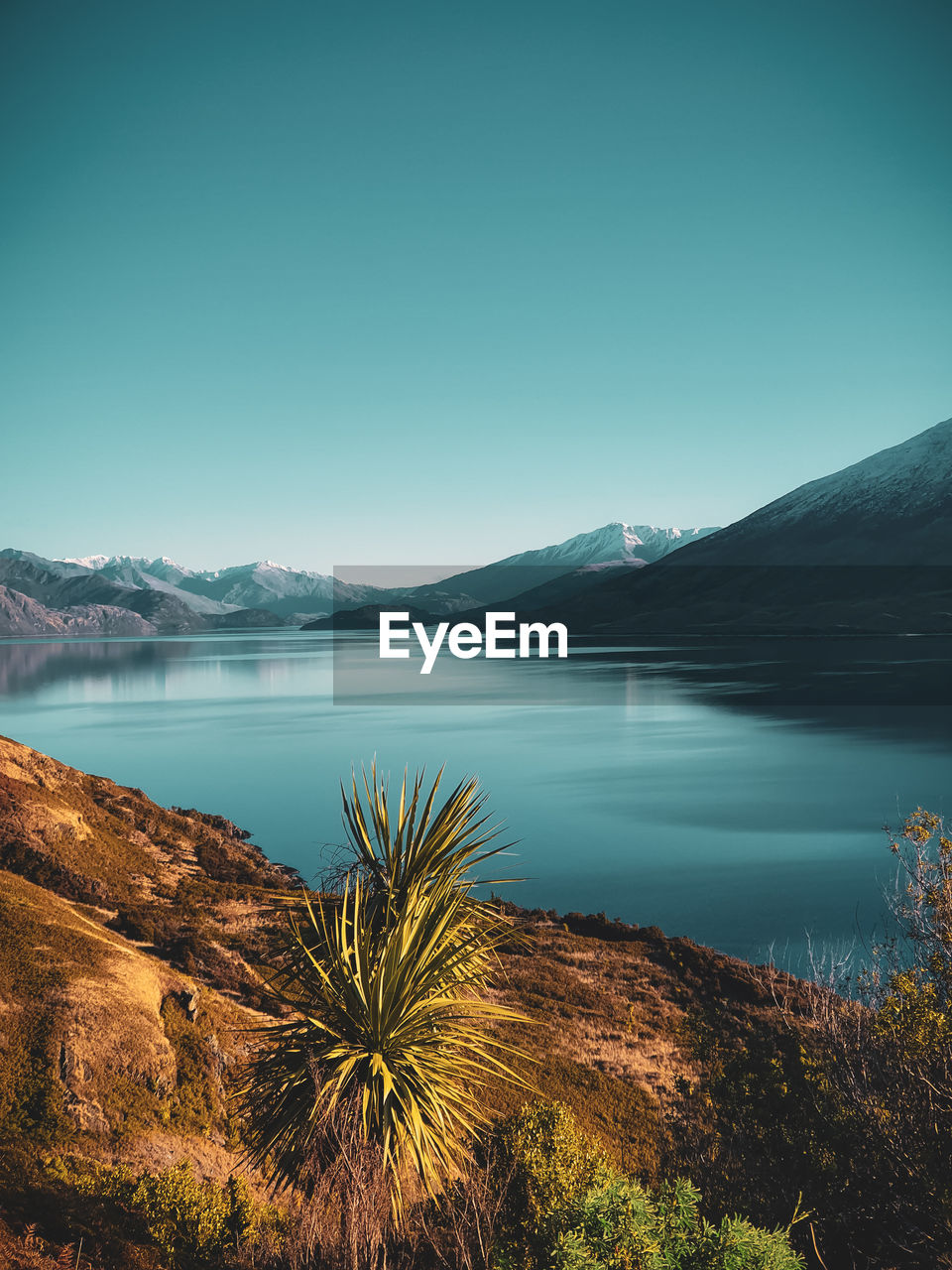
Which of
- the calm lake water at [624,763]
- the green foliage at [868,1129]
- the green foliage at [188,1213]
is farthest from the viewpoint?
the calm lake water at [624,763]

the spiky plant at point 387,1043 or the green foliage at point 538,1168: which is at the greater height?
the spiky plant at point 387,1043

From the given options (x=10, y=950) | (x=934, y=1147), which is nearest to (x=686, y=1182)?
(x=934, y=1147)

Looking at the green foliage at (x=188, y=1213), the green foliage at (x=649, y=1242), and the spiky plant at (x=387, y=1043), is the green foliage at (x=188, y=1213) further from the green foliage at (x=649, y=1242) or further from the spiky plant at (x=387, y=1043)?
the green foliage at (x=649, y=1242)

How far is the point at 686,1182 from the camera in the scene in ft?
21.2

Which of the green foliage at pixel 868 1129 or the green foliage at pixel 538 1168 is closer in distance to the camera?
the green foliage at pixel 538 1168

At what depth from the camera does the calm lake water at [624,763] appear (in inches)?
1305

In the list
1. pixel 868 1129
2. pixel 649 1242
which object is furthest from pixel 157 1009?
pixel 868 1129

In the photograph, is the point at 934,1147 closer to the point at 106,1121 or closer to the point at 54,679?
the point at 106,1121

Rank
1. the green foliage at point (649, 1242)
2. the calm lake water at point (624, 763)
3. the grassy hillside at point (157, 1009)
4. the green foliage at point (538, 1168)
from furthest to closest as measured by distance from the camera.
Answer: the calm lake water at point (624, 763) → the grassy hillside at point (157, 1009) → the green foliage at point (538, 1168) → the green foliage at point (649, 1242)

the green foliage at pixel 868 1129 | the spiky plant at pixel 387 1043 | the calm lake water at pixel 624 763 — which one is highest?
the spiky plant at pixel 387 1043

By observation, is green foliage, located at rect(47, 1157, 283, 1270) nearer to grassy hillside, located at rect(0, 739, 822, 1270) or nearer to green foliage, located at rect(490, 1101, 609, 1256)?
grassy hillside, located at rect(0, 739, 822, 1270)

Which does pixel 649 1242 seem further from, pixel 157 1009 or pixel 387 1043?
pixel 157 1009

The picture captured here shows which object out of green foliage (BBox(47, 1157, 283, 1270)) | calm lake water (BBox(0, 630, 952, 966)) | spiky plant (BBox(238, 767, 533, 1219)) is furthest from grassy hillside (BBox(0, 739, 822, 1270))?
calm lake water (BBox(0, 630, 952, 966))

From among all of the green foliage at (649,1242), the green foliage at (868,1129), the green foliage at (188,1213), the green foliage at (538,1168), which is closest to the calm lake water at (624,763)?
the green foliage at (868,1129)
